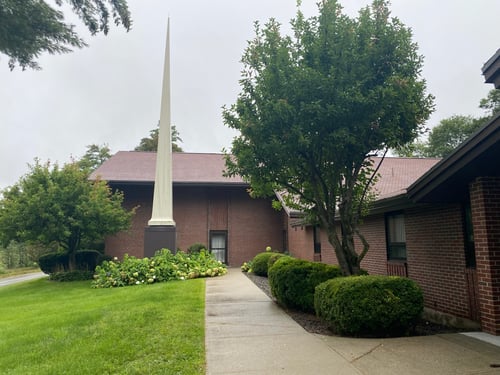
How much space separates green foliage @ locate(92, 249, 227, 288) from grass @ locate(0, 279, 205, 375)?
2.85 m

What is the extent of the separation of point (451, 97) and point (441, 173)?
39793 millimetres

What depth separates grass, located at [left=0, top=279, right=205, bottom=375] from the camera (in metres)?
4.69

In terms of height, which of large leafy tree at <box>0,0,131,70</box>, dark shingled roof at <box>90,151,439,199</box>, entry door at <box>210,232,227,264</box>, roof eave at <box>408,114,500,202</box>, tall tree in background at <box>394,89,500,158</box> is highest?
tall tree in background at <box>394,89,500,158</box>

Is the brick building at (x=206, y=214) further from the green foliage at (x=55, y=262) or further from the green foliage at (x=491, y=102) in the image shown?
the green foliage at (x=491, y=102)

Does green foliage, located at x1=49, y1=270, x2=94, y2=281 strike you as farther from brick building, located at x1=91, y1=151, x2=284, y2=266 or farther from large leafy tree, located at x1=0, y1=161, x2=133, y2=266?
brick building, located at x1=91, y1=151, x2=284, y2=266

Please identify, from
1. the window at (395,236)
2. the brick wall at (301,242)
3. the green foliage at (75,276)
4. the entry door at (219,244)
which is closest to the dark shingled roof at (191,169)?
the entry door at (219,244)

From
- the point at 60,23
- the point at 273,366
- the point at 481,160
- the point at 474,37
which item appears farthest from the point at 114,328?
the point at 474,37

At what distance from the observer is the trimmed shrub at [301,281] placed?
776 cm

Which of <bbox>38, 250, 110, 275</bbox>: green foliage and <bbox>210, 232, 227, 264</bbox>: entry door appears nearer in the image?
<bbox>38, 250, 110, 275</bbox>: green foliage

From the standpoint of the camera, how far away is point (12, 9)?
4094 mm

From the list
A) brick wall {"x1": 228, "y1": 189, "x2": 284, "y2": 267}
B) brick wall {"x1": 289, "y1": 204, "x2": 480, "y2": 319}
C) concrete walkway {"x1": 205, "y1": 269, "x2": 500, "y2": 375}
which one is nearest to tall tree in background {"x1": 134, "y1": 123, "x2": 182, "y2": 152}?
brick wall {"x1": 228, "y1": 189, "x2": 284, "y2": 267}

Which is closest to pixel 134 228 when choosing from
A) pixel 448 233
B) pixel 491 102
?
pixel 448 233

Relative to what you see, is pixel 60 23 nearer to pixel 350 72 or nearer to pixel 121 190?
pixel 350 72

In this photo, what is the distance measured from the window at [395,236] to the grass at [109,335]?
5138mm
